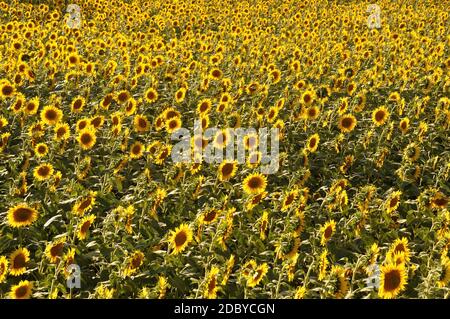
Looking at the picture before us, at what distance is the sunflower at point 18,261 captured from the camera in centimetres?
523

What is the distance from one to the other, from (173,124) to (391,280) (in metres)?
4.93

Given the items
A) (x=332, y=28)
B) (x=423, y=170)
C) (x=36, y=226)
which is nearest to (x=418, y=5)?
(x=332, y=28)

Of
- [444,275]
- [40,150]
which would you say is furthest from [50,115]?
[444,275]

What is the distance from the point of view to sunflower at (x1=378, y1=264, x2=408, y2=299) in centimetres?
472

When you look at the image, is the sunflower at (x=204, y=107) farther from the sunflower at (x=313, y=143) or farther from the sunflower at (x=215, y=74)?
the sunflower at (x=313, y=143)

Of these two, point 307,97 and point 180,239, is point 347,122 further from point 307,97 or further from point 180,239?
point 180,239

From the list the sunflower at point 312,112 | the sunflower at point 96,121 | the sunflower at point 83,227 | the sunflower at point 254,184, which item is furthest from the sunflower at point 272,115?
the sunflower at point 83,227

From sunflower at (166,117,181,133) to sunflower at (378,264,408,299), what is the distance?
479 cm

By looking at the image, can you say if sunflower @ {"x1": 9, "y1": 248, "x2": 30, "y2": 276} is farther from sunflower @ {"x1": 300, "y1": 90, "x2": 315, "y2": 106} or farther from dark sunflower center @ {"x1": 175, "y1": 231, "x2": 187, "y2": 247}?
sunflower @ {"x1": 300, "y1": 90, "x2": 315, "y2": 106}

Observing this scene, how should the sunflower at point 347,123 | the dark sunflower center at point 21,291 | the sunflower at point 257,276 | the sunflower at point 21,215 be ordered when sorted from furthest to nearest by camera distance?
the sunflower at point 347,123 → the sunflower at point 21,215 → the sunflower at point 257,276 → the dark sunflower center at point 21,291

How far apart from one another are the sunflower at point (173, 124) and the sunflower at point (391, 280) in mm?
4789

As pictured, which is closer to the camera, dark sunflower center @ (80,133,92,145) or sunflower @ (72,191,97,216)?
sunflower @ (72,191,97,216)

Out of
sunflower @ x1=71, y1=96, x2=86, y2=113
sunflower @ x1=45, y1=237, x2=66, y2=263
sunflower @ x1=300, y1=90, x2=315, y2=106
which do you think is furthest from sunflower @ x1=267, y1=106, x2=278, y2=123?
sunflower @ x1=45, y1=237, x2=66, y2=263
